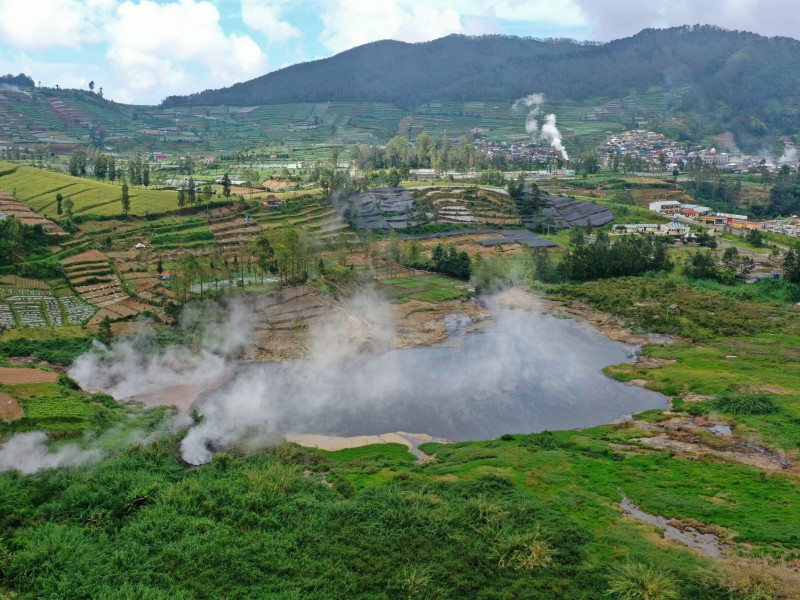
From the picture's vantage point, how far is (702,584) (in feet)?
65.2

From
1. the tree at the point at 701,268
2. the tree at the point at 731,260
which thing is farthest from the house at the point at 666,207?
the tree at the point at 701,268

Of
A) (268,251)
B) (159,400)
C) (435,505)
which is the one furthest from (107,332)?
(435,505)

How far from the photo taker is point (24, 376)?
3397 cm

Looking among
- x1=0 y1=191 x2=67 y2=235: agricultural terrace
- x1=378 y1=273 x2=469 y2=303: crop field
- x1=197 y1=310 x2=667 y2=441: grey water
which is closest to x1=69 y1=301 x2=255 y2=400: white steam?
x1=197 y1=310 x2=667 y2=441: grey water

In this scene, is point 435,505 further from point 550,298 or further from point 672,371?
point 550,298

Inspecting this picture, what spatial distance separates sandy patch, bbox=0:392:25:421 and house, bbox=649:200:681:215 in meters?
86.9

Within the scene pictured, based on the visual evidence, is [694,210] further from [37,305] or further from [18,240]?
[18,240]

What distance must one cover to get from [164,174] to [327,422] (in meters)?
77.6

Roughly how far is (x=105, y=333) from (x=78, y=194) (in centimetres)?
3717

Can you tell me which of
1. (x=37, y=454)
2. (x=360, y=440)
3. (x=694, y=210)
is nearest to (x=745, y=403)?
(x=360, y=440)

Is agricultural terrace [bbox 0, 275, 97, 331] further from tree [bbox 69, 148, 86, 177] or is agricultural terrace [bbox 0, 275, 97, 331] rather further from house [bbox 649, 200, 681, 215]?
house [bbox 649, 200, 681, 215]

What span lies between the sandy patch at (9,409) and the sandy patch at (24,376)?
2672 millimetres

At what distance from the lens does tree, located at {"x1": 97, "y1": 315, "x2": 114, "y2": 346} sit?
41750mm

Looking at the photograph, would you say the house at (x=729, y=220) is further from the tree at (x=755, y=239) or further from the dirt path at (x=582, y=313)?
the dirt path at (x=582, y=313)
